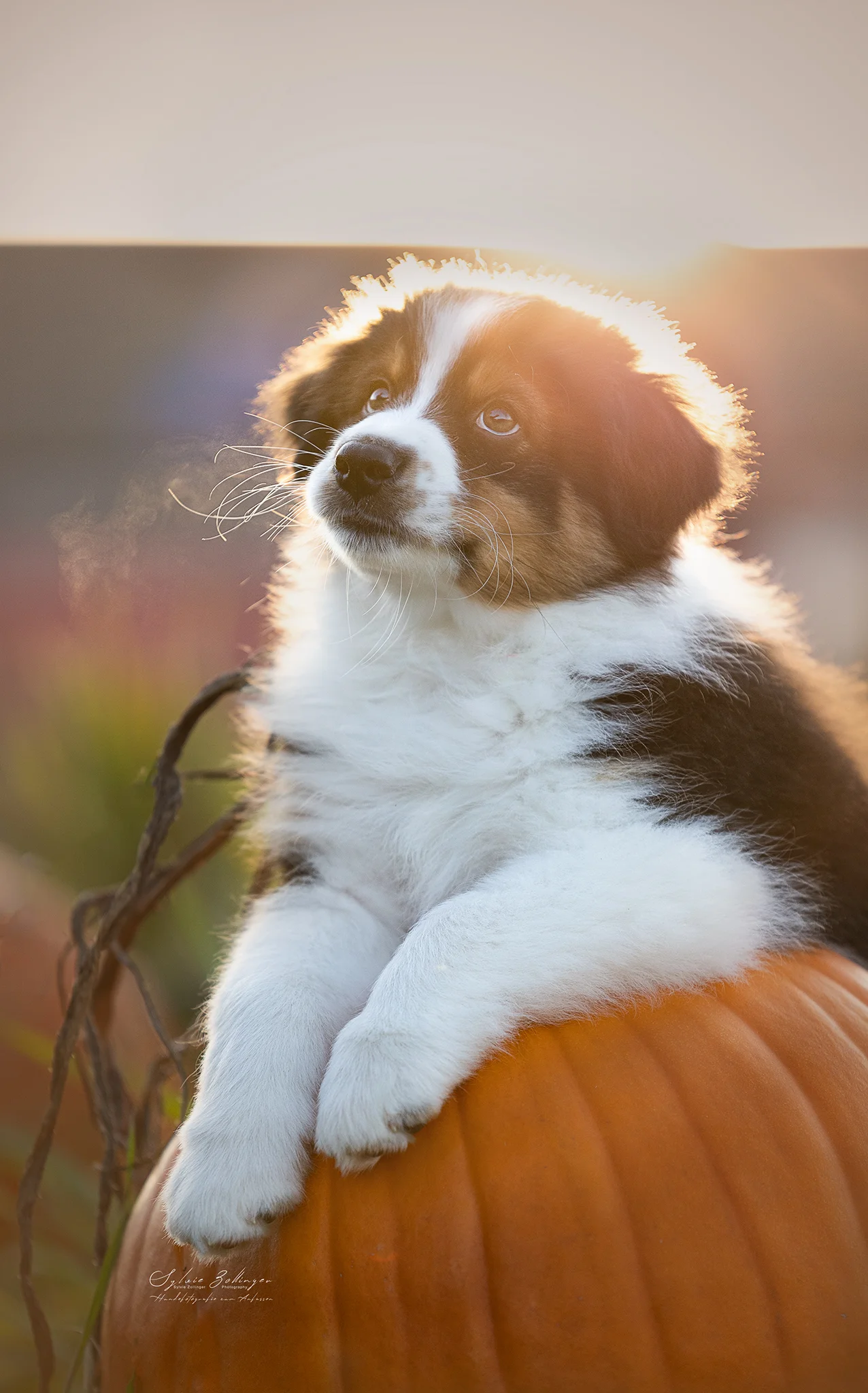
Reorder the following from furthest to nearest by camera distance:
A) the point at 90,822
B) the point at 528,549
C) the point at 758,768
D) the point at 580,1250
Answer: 1. the point at 90,822
2. the point at 528,549
3. the point at 758,768
4. the point at 580,1250

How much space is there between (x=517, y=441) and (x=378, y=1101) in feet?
2.62

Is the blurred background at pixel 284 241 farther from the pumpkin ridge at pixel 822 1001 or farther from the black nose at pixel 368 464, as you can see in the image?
the pumpkin ridge at pixel 822 1001

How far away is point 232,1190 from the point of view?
0.87 m

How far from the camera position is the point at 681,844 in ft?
3.41

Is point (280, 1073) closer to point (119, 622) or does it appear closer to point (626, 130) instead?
point (119, 622)

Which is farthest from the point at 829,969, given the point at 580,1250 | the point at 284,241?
the point at 284,241

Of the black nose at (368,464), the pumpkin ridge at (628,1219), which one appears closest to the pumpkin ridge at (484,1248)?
the pumpkin ridge at (628,1219)

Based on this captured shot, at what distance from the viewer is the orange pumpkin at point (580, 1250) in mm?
817

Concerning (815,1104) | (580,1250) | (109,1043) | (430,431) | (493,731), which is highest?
(430,431)

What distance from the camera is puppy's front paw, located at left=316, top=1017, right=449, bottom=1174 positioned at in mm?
846

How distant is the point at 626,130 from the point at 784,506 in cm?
53

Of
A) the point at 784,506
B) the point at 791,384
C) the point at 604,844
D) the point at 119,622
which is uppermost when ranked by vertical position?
the point at 791,384

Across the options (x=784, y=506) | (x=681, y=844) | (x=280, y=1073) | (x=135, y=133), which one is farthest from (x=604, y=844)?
(x=135, y=133)
